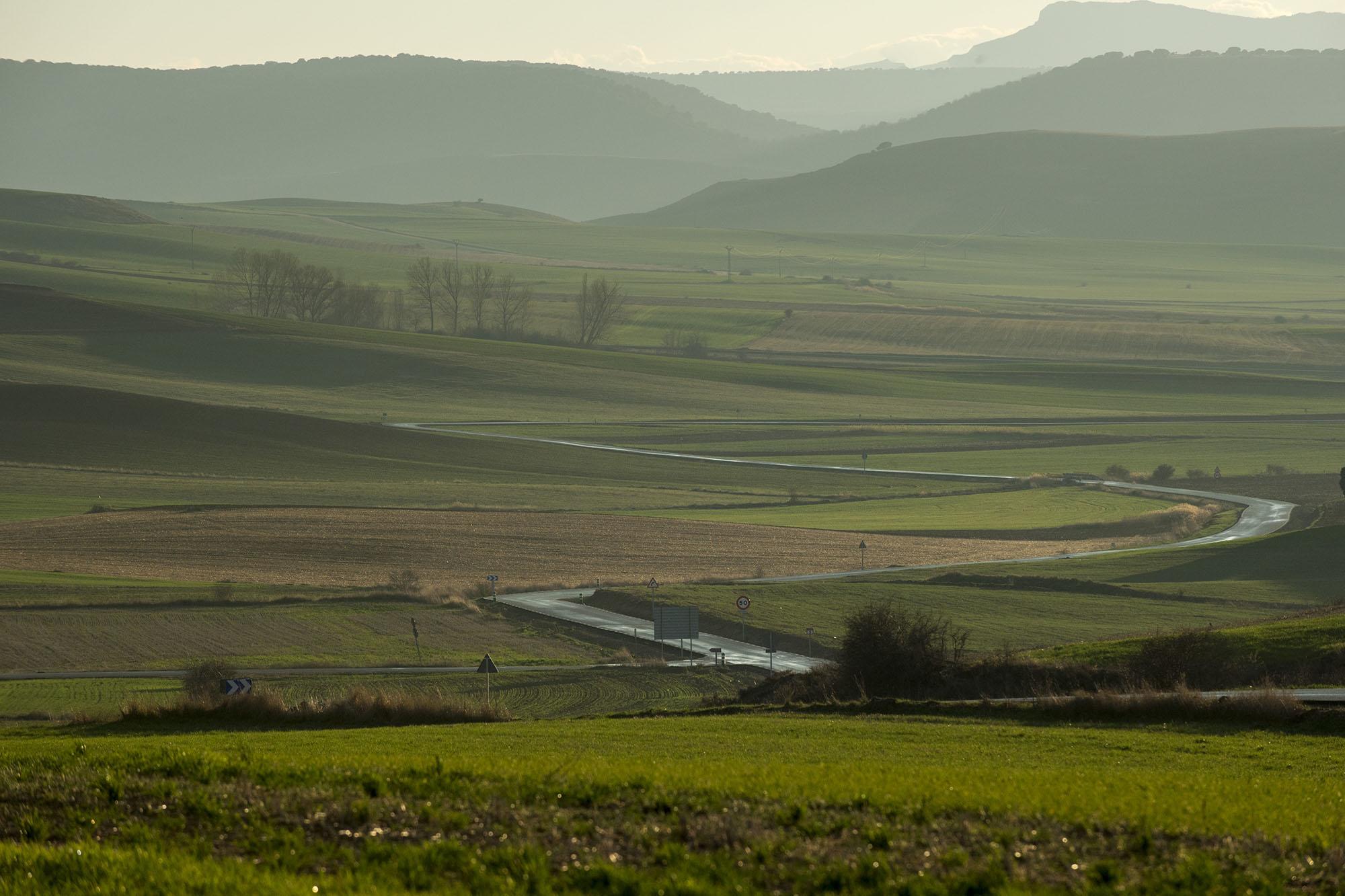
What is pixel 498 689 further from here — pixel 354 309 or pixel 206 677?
pixel 354 309

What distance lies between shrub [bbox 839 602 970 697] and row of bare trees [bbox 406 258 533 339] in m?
132

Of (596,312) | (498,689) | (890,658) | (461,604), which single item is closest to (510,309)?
(596,312)

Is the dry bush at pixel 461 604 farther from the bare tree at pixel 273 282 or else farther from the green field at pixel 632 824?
the bare tree at pixel 273 282

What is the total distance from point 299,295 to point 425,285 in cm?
1646

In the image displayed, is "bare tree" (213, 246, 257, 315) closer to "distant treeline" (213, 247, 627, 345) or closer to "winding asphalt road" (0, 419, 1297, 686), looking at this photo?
"distant treeline" (213, 247, 627, 345)

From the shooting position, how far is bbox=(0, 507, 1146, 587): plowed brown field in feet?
194

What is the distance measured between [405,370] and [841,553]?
71.9 metres

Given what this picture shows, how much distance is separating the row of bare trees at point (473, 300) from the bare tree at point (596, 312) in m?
7.13

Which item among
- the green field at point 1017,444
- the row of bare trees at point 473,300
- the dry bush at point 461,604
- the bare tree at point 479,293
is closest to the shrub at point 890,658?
the dry bush at point 461,604

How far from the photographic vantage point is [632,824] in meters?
11.1

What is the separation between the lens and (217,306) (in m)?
161

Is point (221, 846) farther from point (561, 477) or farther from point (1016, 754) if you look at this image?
point (561, 477)

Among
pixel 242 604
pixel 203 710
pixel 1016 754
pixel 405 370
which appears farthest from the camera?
pixel 405 370

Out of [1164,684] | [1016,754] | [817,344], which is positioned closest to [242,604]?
[1164,684]
